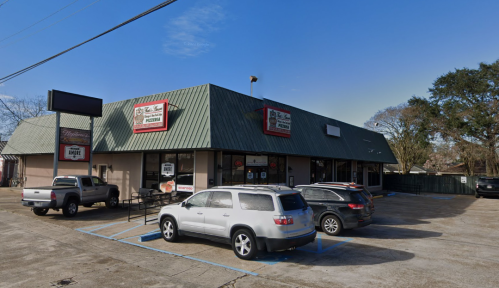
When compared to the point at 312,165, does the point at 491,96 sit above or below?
above

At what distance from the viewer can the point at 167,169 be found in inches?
612

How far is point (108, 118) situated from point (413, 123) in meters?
38.2

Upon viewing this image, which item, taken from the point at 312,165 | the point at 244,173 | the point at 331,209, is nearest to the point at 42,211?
the point at 244,173

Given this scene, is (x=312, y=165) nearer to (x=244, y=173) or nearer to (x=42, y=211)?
(x=244, y=173)

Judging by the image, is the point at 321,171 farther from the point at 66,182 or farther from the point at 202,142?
the point at 66,182

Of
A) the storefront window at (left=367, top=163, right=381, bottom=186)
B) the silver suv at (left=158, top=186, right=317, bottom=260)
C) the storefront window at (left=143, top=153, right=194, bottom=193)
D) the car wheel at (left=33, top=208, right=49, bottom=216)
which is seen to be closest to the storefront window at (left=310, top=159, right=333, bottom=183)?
the storefront window at (left=367, top=163, right=381, bottom=186)

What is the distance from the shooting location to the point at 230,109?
14.5 meters

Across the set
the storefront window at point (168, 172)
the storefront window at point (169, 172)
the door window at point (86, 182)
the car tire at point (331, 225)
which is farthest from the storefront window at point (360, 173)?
the door window at point (86, 182)

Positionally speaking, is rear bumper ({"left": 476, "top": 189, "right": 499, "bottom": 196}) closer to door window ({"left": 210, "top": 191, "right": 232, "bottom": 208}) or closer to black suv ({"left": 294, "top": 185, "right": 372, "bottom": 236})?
black suv ({"left": 294, "top": 185, "right": 372, "bottom": 236})

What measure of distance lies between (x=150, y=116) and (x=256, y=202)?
31.0 ft

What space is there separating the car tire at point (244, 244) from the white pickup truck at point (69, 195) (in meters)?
9.41

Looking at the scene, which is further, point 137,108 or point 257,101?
point 257,101

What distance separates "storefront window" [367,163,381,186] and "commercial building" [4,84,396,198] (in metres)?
9.00

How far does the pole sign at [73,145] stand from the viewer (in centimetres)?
1622
